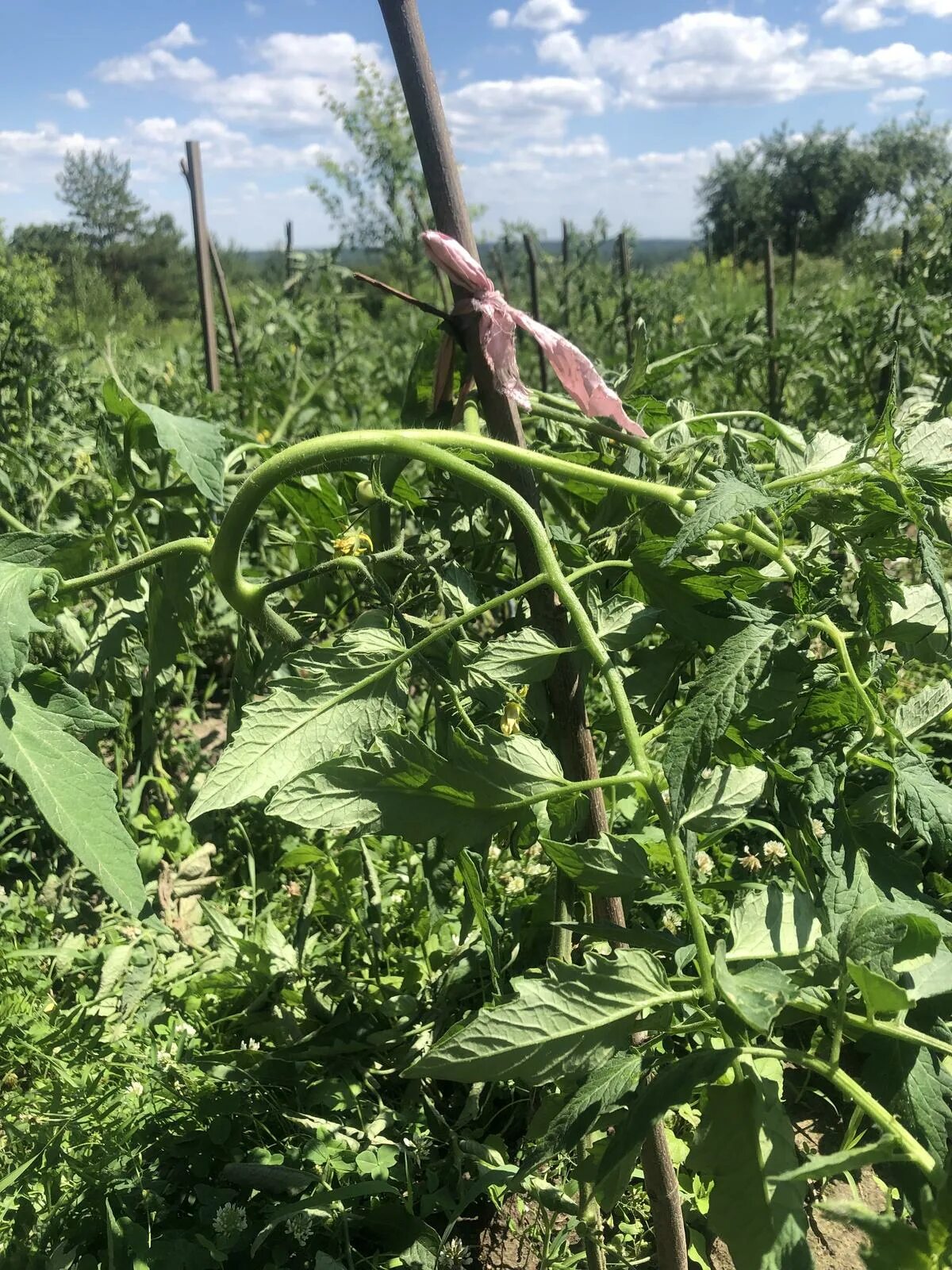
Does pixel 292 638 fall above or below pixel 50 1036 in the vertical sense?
above

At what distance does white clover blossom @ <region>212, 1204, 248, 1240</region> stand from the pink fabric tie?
1.23 metres

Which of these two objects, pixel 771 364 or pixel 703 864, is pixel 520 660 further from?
pixel 771 364

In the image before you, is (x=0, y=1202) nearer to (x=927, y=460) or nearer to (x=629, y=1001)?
(x=629, y=1001)

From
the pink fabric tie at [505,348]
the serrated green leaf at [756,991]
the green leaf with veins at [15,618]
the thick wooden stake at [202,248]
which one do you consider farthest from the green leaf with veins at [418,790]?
the thick wooden stake at [202,248]

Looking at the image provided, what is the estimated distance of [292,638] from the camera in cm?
106

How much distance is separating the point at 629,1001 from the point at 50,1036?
1625 millimetres

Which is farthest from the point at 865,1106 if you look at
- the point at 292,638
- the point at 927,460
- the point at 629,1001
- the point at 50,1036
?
the point at 50,1036

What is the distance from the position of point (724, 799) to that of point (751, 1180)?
343 millimetres

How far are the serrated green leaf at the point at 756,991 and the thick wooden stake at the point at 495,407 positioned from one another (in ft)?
1.31

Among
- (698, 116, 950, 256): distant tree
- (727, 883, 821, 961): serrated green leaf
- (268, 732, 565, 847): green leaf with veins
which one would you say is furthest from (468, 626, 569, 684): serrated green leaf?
(698, 116, 950, 256): distant tree

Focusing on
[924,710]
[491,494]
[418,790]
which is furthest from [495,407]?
[924,710]

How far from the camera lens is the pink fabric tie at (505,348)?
40.7 inches

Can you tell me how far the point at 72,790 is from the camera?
3.15 feet

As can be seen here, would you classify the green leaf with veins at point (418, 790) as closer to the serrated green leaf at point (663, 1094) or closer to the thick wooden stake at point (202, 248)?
the serrated green leaf at point (663, 1094)
